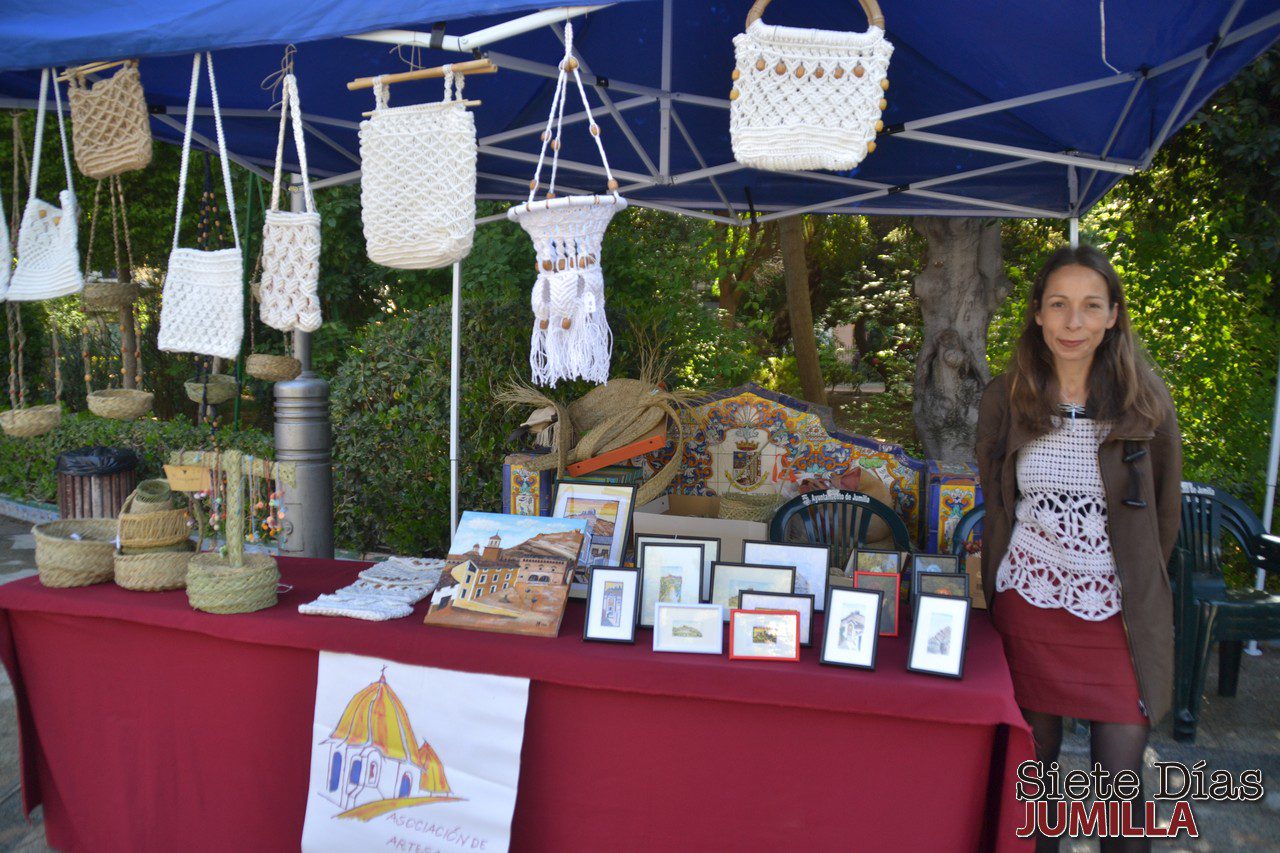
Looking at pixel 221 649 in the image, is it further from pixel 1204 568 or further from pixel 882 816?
pixel 1204 568

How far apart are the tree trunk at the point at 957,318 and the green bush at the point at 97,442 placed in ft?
15.3

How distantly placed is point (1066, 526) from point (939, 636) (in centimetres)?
42

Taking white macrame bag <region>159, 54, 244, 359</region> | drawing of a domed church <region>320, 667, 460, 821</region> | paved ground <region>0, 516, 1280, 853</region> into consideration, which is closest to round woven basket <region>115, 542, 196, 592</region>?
white macrame bag <region>159, 54, 244, 359</region>

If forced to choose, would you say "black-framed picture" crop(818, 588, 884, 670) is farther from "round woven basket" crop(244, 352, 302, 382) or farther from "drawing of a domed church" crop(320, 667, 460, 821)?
"round woven basket" crop(244, 352, 302, 382)

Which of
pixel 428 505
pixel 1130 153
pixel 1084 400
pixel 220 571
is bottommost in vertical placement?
pixel 428 505

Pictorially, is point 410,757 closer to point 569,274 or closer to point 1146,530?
point 569,274

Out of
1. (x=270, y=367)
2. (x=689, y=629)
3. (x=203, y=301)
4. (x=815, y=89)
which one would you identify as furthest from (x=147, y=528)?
(x=815, y=89)

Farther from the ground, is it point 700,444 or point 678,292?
point 678,292

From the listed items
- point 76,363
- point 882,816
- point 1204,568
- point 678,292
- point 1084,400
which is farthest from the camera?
point 76,363

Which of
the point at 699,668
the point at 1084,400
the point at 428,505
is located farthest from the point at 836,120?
the point at 428,505

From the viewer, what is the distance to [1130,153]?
11.7 ft

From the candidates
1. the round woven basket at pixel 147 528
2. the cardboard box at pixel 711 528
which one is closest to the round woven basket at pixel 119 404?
the round woven basket at pixel 147 528

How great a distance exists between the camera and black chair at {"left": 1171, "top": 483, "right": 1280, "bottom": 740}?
344 cm

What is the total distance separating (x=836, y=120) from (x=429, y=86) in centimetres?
194
